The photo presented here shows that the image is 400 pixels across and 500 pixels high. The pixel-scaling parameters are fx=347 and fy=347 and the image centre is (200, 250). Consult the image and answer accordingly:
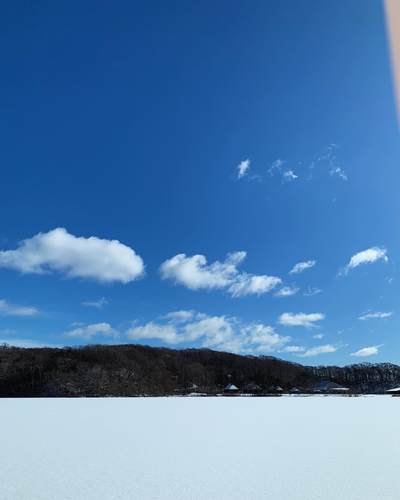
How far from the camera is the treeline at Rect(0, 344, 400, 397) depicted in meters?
66.9

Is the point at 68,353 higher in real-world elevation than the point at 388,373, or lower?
higher

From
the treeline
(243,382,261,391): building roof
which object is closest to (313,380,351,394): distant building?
the treeline

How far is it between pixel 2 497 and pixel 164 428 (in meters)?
9.86

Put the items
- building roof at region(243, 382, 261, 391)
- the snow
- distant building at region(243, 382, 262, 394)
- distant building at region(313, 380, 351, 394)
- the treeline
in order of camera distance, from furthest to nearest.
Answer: distant building at region(313, 380, 351, 394)
building roof at region(243, 382, 261, 391)
distant building at region(243, 382, 262, 394)
the treeline
the snow

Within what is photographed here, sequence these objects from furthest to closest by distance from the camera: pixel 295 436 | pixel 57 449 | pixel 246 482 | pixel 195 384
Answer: pixel 195 384 < pixel 295 436 < pixel 57 449 < pixel 246 482

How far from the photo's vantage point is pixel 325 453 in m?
9.03

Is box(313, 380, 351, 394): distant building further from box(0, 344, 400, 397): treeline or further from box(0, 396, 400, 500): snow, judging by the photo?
box(0, 396, 400, 500): snow

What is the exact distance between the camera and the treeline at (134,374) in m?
66.9

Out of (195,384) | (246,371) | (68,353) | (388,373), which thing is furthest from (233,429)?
(388,373)

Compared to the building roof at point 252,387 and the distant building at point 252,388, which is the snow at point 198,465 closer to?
the distant building at point 252,388

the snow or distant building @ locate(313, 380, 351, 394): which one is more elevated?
the snow

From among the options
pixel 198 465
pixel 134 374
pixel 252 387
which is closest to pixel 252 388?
pixel 252 387

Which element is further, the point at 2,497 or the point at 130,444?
the point at 130,444

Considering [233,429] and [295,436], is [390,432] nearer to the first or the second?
[295,436]
